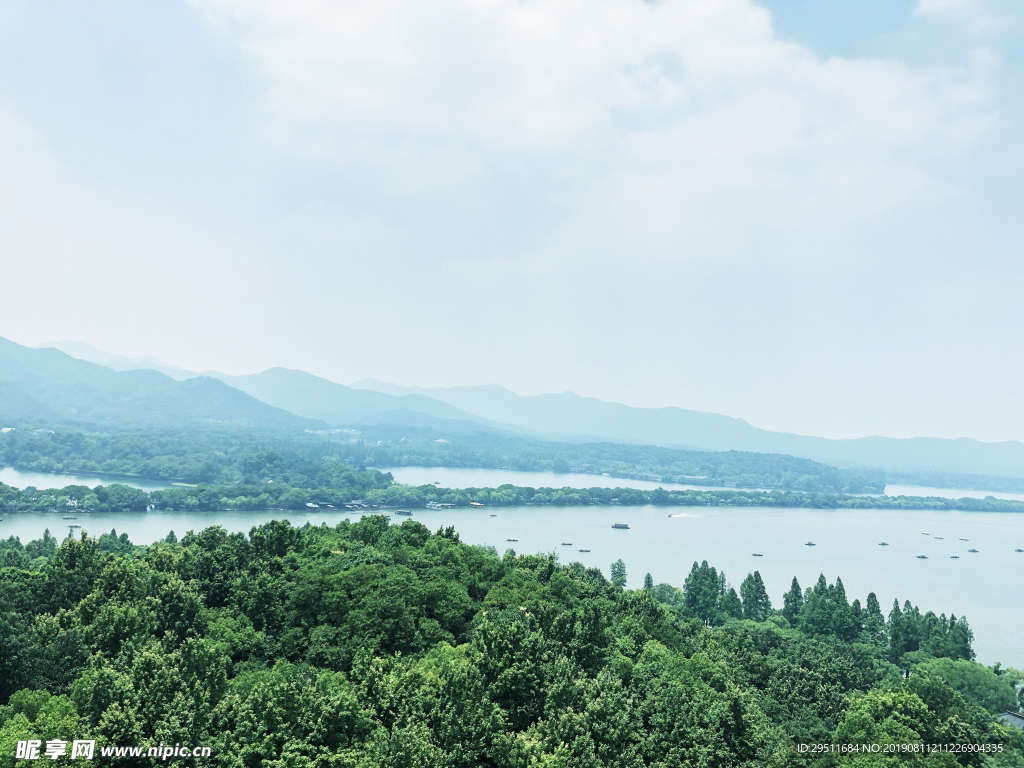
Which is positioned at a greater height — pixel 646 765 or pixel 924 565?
pixel 646 765

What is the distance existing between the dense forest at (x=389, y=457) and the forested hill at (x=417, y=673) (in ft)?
179

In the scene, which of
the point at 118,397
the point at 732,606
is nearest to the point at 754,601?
the point at 732,606

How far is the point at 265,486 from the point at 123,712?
54.0 metres

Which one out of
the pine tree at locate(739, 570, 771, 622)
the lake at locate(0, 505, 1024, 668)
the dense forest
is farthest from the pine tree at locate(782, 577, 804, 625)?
the dense forest

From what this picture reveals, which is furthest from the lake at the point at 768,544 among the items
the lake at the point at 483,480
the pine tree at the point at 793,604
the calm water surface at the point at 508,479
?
the calm water surface at the point at 508,479

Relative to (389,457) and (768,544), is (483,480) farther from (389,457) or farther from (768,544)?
(768,544)

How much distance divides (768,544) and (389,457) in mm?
65623

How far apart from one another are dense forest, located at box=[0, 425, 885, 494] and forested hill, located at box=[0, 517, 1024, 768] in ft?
179

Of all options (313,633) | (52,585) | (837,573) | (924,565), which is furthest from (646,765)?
(924,565)

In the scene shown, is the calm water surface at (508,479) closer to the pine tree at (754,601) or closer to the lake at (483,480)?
the lake at (483,480)

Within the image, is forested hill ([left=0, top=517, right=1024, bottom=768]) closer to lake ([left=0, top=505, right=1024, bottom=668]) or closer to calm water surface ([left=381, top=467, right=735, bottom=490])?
lake ([left=0, top=505, right=1024, bottom=668])

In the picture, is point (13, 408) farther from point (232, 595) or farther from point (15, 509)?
point (232, 595)

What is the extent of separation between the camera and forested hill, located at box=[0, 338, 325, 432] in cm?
12688

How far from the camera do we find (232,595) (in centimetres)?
1435
